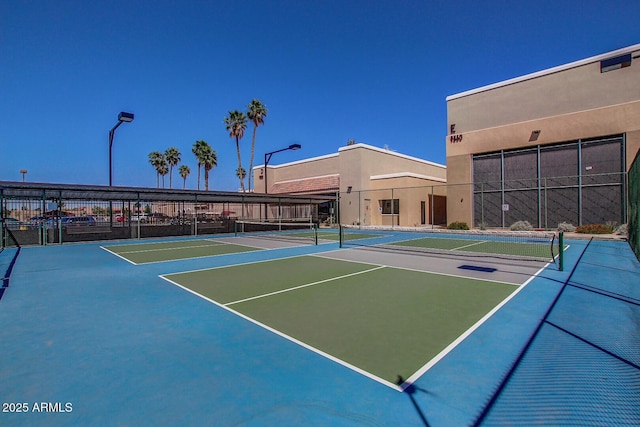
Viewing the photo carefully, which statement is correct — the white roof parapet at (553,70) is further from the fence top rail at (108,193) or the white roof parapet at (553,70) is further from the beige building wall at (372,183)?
the fence top rail at (108,193)

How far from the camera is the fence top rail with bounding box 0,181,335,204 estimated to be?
18703 mm

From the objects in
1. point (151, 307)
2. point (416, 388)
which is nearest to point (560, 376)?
point (416, 388)

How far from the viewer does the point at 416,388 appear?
3.57 m

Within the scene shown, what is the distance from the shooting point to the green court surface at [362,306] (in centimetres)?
452

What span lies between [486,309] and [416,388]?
3.44 meters

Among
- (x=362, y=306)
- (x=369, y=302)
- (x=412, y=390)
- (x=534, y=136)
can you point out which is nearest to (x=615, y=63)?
(x=534, y=136)

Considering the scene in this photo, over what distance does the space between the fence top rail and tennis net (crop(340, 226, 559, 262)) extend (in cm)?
1073

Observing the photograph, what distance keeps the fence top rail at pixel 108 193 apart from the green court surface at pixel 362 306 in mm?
14423

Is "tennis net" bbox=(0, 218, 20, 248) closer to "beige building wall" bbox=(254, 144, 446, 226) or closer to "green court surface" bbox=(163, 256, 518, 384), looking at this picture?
"green court surface" bbox=(163, 256, 518, 384)

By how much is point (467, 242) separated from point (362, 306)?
14948 millimetres

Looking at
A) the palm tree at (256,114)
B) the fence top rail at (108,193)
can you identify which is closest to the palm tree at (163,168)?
the palm tree at (256,114)

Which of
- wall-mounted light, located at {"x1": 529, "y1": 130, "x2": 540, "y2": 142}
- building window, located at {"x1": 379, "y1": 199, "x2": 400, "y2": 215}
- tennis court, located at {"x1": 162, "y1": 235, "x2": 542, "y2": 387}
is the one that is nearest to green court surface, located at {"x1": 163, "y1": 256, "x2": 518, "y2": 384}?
tennis court, located at {"x1": 162, "y1": 235, "x2": 542, "y2": 387}

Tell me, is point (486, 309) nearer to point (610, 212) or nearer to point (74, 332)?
point (74, 332)

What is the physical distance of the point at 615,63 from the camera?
21.9 metres
